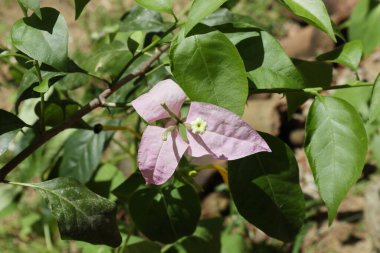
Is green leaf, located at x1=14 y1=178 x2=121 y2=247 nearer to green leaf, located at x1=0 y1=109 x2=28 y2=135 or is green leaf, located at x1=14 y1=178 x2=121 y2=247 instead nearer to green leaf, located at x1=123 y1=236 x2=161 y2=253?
green leaf, located at x1=0 y1=109 x2=28 y2=135

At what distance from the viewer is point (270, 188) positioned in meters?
0.89

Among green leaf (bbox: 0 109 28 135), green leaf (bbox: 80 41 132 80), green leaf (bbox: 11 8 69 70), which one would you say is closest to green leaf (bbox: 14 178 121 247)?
green leaf (bbox: 0 109 28 135)

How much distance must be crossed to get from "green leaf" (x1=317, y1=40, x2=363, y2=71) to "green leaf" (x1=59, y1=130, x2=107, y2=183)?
2.07 feet

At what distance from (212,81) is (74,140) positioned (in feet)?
2.34

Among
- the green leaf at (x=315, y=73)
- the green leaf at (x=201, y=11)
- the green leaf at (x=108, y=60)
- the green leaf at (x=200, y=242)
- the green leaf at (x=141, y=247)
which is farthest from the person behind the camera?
the green leaf at (x=200, y=242)

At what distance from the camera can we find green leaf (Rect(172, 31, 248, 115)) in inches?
29.7

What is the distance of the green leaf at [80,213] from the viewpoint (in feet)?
2.83

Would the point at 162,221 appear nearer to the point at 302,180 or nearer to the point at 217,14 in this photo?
the point at 217,14

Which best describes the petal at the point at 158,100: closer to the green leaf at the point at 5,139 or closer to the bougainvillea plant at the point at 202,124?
the bougainvillea plant at the point at 202,124

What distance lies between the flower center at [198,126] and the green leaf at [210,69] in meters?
0.03

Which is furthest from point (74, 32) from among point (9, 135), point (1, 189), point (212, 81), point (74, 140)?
point (212, 81)

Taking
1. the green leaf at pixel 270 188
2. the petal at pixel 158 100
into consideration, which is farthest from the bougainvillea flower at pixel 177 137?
the green leaf at pixel 270 188

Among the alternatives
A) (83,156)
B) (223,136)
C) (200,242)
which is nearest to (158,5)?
(223,136)

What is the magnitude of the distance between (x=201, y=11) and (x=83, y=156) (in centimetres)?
73
